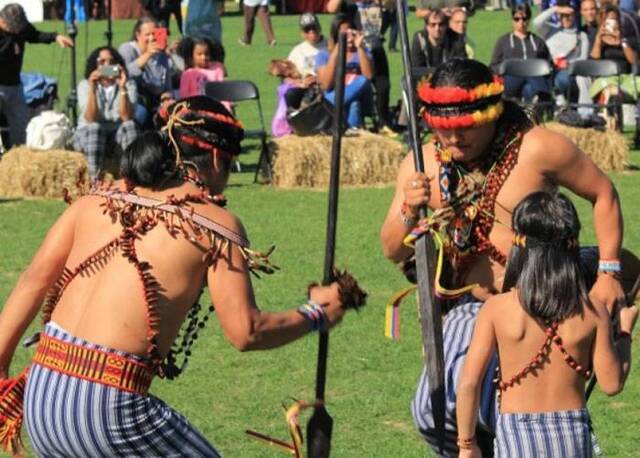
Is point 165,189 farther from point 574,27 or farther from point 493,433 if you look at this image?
point 574,27

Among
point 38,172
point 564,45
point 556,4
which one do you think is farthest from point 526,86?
point 556,4

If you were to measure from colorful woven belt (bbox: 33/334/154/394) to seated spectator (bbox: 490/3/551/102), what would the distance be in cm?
1503

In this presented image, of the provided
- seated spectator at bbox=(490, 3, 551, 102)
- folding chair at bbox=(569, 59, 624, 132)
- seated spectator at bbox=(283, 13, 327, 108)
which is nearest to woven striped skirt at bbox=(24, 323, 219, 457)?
seated spectator at bbox=(283, 13, 327, 108)

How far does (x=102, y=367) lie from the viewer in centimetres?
466

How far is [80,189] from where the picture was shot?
5.17 meters

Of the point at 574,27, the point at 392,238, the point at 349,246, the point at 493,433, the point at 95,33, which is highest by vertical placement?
the point at 392,238

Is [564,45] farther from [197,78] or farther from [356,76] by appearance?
[197,78]

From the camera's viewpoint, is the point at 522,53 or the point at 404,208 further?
the point at 522,53

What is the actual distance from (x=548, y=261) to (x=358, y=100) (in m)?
13.0

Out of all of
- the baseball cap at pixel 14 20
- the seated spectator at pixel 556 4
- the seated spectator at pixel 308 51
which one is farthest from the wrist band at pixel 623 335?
the seated spectator at pixel 556 4

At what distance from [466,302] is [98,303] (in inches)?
68.7

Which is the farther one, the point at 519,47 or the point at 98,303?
the point at 519,47

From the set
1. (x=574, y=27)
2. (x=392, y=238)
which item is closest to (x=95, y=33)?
(x=574, y=27)

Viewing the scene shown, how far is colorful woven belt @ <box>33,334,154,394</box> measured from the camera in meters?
4.65
